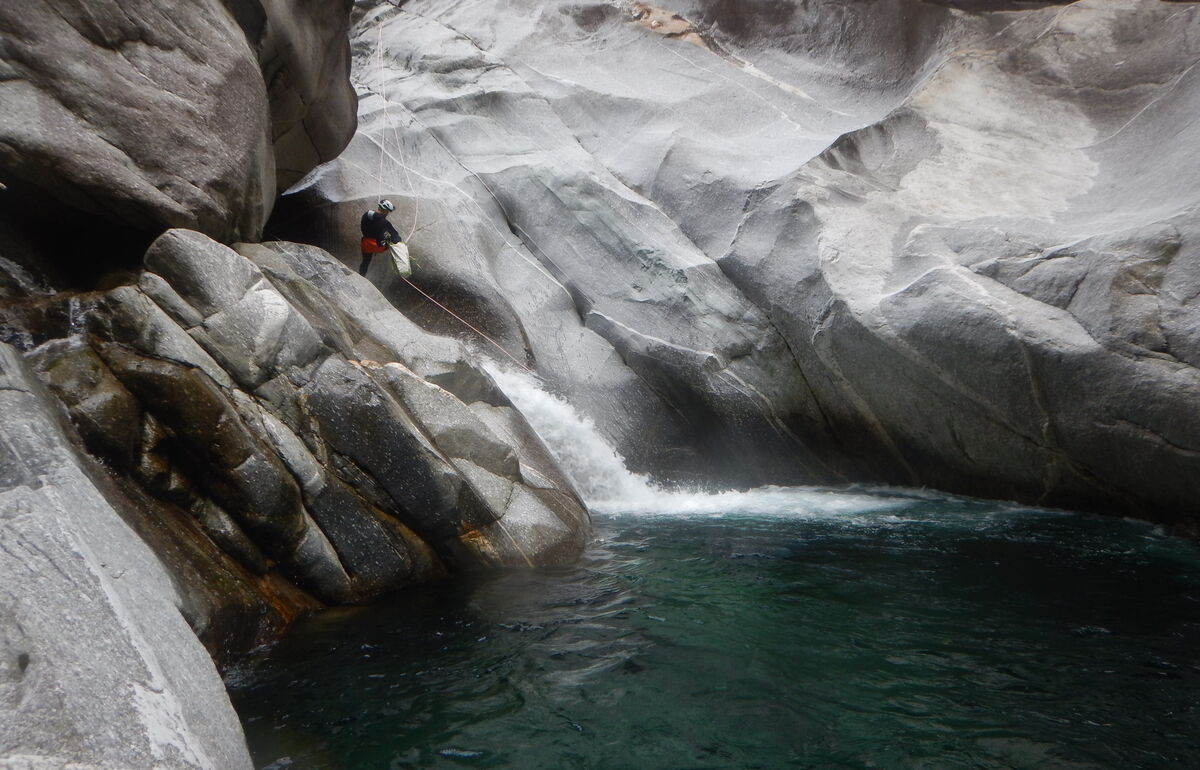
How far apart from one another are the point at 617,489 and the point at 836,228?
4.89 metres

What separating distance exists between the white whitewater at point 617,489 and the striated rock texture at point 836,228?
53 centimetres

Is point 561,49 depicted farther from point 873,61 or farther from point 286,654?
point 286,654

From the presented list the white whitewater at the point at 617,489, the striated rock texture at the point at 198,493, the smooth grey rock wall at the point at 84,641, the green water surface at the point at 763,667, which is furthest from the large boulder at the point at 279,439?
the white whitewater at the point at 617,489

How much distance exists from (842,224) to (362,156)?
361 inches

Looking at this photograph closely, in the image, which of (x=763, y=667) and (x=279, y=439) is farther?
(x=279, y=439)

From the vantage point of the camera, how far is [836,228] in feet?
36.0

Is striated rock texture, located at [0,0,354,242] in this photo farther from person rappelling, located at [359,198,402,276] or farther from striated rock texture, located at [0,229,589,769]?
person rappelling, located at [359,198,402,276]

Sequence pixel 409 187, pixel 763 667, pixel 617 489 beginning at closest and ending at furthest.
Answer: pixel 763 667
pixel 617 489
pixel 409 187

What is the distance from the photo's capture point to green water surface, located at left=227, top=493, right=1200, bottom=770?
4.08 m

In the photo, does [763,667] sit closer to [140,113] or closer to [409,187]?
[140,113]

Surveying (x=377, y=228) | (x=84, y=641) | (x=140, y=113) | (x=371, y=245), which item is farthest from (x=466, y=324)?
(x=84, y=641)

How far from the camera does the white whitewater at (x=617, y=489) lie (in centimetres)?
1026

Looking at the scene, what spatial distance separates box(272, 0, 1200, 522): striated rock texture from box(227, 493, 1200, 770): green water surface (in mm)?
2275

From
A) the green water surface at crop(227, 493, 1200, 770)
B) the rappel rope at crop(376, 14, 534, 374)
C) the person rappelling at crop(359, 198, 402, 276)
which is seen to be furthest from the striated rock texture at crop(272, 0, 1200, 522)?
the green water surface at crop(227, 493, 1200, 770)
